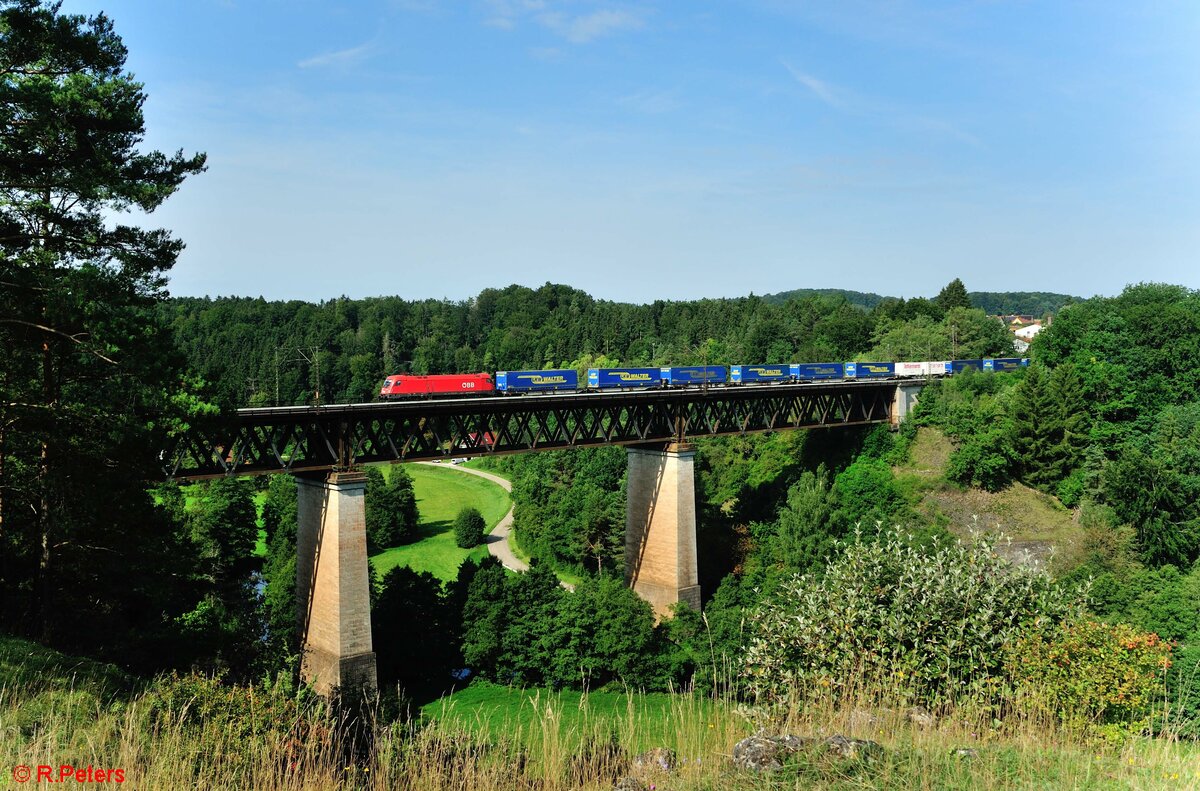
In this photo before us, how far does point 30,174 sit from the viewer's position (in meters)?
19.1

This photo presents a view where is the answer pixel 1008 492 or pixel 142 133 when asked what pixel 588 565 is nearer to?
pixel 1008 492

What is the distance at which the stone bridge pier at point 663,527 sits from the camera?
45938 mm

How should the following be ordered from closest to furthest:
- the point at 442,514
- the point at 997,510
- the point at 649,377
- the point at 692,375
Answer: the point at 997,510
the point at 649,377
the point at 692,375
the point at 442,514

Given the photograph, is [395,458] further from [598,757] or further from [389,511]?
[389,511]

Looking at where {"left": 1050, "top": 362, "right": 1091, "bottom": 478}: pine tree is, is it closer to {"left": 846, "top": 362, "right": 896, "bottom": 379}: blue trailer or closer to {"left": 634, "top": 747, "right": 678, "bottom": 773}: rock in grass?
{"left": 846, "top": 362, "right": 896, "bottom": 379}: blue trailer

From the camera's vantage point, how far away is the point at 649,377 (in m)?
61.5

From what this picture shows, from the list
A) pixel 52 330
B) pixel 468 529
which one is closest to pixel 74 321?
pixel 52 330

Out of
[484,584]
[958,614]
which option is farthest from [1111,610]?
[484,584]

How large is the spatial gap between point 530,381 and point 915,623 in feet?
120

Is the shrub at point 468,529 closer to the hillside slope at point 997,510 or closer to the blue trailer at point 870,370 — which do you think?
the blue trailer at point 870,370

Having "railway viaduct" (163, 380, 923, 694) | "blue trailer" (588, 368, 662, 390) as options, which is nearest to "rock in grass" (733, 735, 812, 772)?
"railway viaduct" (163, 380, 923, 694)

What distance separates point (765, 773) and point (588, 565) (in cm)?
5895

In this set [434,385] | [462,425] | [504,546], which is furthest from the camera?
[504,546]

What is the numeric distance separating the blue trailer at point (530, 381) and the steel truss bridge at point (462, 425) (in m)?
5.14
